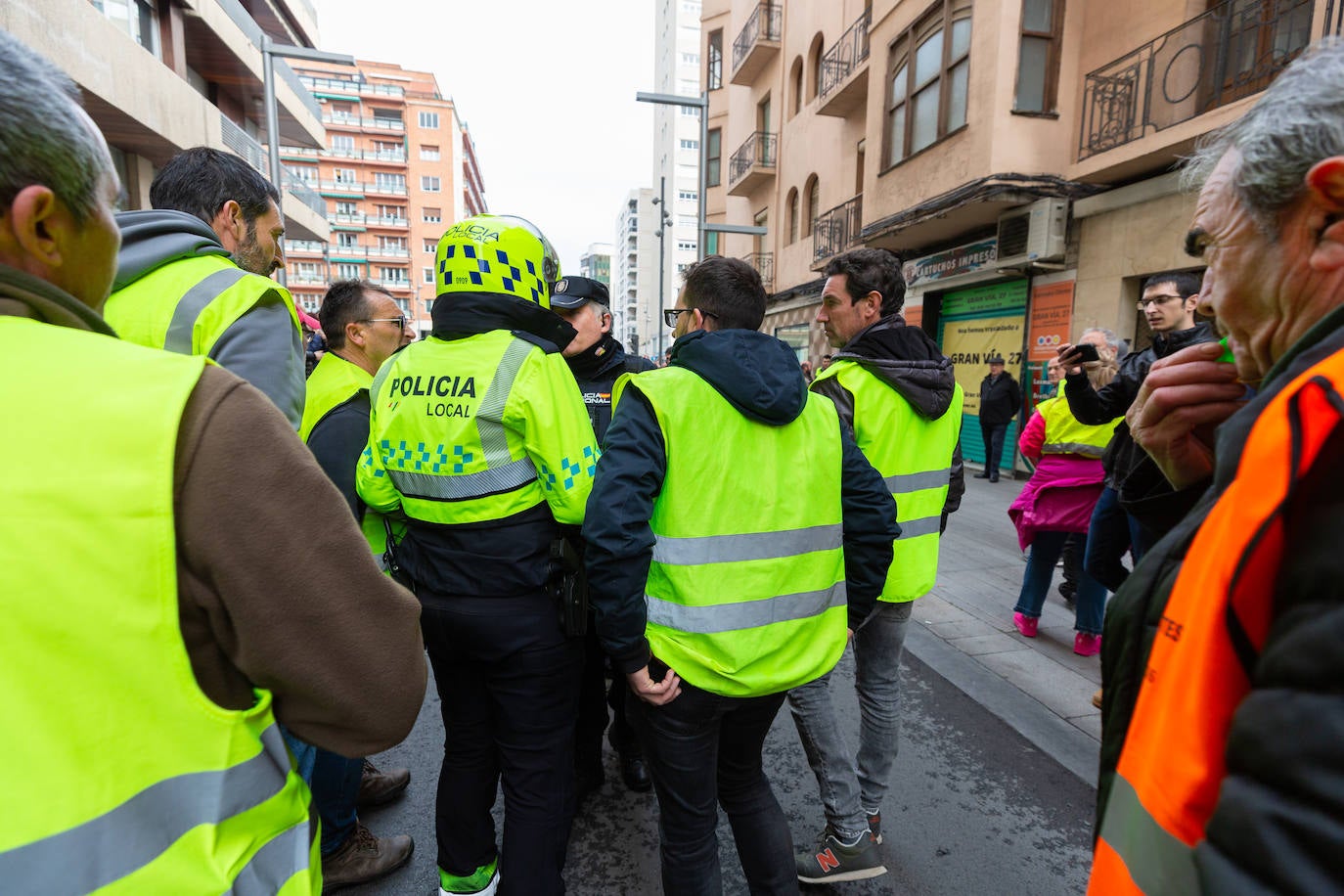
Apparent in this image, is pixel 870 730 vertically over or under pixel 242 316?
under

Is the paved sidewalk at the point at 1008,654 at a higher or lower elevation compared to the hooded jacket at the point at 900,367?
lower

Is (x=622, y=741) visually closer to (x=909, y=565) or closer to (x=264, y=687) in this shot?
(x=909, y=565)

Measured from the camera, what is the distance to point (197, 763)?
869mm

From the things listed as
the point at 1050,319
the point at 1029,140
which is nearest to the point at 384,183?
the point at 1029,140

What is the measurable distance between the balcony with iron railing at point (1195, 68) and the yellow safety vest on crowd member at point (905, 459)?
7631mm

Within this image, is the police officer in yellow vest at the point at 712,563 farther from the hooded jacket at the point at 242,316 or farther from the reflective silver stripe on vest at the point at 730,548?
the hooded jacket at the point at 242,316

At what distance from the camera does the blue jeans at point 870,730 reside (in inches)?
95.7

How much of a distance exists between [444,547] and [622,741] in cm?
161

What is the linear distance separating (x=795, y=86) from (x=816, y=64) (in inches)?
61.8

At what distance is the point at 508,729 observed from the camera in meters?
2.15

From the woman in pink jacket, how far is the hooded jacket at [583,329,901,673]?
10.3ft

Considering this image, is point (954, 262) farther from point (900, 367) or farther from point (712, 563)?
point (712, 563)

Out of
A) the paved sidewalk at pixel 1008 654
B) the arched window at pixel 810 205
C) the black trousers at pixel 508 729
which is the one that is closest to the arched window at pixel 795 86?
the arched window at pixel 810 205

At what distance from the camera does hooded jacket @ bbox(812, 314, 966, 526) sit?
8.41 feet
